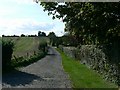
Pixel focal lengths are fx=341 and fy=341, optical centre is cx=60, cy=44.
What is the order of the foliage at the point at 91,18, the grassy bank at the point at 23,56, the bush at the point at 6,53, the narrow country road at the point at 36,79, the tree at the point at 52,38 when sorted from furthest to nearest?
1. the tree at the point at 52,38
2. the grassy bank at the point at 23,56
3. the bush at the point at 6,53
4. the narrow country road at the point at 36,79
5. the foliage at the point at 91,18

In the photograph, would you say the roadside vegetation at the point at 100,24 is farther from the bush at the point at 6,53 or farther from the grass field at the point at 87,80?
the bush at the point at 6,53

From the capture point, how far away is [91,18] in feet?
53.9

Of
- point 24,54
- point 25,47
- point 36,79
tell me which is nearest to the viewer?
point 36,79

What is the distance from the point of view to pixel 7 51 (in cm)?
2781

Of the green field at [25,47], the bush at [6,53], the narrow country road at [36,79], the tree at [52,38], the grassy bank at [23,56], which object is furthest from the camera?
the tree at [52,38]

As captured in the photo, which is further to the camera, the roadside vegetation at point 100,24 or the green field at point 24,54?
the green field at point 24,54

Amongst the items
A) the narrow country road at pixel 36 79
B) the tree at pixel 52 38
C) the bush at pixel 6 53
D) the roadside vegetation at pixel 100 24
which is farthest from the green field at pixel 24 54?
the tree at pixel 52 38

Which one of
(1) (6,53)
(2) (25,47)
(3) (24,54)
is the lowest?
(2) (25,47)

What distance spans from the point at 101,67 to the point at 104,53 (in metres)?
1.86

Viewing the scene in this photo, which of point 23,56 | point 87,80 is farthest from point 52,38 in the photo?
point 87,80

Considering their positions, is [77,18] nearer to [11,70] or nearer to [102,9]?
[102,9]

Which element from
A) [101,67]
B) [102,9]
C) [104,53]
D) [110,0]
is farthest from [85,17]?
[101,67]

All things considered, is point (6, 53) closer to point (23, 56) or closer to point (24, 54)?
point (23, 56)

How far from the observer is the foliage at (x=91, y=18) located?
51.3 ft
